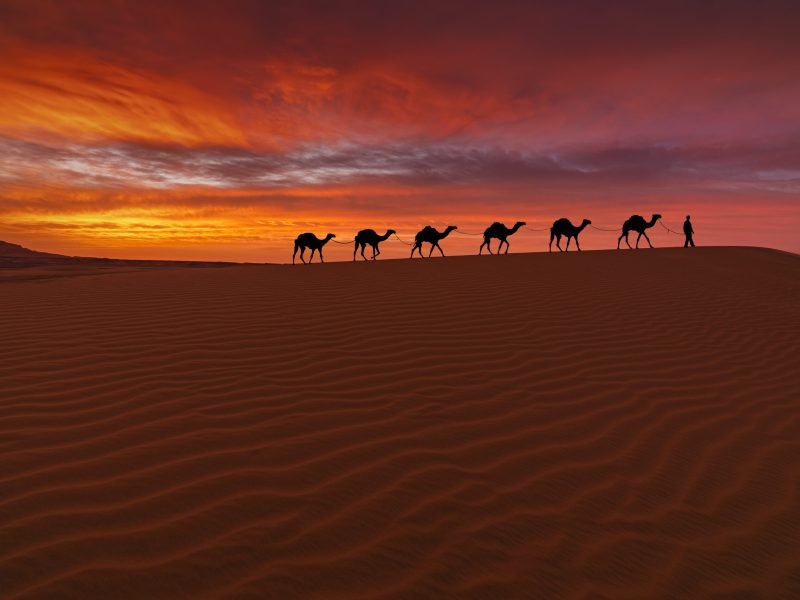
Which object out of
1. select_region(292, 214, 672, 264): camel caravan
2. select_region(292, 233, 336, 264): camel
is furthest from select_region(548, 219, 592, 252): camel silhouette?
select_region(292, 233, 336, 264): camel

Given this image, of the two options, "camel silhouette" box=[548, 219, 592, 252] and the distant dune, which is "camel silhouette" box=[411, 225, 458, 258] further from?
the distant dune

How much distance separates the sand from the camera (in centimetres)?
300

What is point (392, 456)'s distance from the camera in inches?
167

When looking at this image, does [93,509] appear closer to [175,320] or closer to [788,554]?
[788,554]

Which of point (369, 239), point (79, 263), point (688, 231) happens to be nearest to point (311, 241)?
point (369, 239)

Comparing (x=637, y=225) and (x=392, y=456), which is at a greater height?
(x=637, y=225)

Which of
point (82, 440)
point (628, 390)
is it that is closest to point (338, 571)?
point (82, 440)

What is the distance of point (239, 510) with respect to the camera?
11.2 feet

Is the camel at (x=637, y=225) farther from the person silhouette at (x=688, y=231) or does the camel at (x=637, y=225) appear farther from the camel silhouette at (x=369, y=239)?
the camel silhouette at (x=369, y=239)

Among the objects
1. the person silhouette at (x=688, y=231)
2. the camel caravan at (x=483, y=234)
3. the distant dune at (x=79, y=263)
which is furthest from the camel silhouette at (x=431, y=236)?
the distant dune at (x=79, y=263)

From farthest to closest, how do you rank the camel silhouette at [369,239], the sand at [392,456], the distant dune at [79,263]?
1. the distant dune at [79,263]
2. the camel silhouette at [369,239]
3. the sand at [392,456]

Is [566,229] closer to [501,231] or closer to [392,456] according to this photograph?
[501,231]

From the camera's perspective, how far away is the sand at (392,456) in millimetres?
3002

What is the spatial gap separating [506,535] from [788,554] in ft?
5.87
